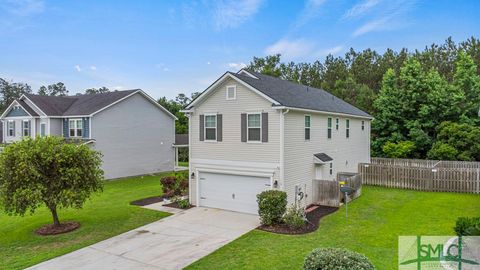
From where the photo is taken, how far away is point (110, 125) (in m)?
23.6

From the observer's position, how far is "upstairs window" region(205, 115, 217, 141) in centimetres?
1408

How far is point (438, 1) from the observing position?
15.9 m

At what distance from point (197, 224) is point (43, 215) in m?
7.45

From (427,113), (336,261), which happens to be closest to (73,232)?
(336,261)

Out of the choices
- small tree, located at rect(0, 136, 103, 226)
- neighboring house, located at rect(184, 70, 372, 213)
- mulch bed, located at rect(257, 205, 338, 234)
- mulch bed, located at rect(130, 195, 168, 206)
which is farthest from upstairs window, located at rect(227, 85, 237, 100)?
mulch bed, located at rect(130, 195, 168, 206)

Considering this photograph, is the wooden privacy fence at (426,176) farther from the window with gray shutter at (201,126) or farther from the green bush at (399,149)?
the window with gray shutter at (201,126)

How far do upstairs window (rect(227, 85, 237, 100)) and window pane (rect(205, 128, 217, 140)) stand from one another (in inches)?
68.9

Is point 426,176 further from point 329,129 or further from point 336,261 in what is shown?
point 336,261

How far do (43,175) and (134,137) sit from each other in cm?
1484

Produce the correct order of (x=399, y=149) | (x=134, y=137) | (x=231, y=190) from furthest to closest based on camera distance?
(x=134, y=137) < (x=399, y=149) < (x=231, y=190)

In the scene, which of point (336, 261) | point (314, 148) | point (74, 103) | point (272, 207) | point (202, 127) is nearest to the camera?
point (336, 261)

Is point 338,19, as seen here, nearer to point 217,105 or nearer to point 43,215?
point 217,105

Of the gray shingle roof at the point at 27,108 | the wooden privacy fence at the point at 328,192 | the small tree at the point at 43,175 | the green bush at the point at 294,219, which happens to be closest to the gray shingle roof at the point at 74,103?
the gray shingle roof at the point at 27,108

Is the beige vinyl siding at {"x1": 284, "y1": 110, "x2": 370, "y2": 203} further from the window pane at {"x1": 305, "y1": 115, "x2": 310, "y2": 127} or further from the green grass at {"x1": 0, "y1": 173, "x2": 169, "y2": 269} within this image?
the green grass at {"x1": 0, "y1": 173, "x2": 169, "y2": 269}
